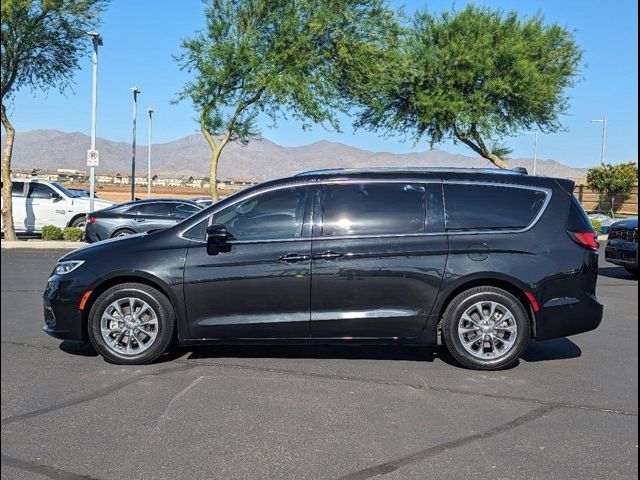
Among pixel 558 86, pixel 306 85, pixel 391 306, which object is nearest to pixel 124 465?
pixel 391 306

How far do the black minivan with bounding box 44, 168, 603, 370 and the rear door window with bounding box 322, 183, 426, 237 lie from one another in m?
0.01

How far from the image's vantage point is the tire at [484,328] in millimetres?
5941

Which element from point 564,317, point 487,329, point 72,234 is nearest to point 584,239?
point 564,317

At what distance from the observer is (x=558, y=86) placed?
96.2 feet

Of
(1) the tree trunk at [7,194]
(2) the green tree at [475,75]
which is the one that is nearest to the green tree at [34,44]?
(1) the tree trunk at [7,194]

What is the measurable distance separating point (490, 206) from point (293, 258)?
1.92 meters

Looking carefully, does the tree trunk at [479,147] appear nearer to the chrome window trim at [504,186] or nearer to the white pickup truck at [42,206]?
the white pickup truck at [42,206]

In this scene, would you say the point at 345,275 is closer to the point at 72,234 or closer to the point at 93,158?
the point at 72,234

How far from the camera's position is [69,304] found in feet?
19.5

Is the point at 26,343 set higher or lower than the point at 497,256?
lower

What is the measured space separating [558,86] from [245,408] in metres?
28.1

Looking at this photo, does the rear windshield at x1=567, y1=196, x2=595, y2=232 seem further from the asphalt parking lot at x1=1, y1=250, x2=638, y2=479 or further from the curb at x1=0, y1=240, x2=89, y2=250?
the curb at x1=0, y1=240, x2=89, y2=250

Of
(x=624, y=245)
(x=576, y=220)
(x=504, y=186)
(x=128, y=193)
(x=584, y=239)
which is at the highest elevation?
(x=128, y=193)

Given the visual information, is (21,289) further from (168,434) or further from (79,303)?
(168,434)
